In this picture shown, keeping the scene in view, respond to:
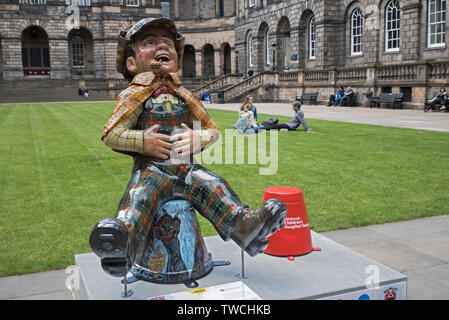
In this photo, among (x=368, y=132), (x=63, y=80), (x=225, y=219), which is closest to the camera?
(x=225, y=219)

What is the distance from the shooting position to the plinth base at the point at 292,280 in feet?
9.98

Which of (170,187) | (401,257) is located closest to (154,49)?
(170,187)

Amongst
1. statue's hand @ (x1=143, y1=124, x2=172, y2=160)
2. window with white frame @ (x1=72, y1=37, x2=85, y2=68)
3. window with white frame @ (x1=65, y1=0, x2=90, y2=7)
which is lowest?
statue's hand @ (x1=143, y1=124, x2=172, y2=160)

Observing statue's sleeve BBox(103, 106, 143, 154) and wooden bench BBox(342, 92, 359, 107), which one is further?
wooden bench BBox(342, 92, 359, 107)

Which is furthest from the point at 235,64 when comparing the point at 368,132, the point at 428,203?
the point at 428,203

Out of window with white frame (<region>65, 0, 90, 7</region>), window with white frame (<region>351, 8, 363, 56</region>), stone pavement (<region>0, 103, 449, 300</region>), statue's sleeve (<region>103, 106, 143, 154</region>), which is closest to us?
statue's sleeve (<region>103, 106, 143, 154</region>)

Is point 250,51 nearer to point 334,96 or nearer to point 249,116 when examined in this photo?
point 334,96

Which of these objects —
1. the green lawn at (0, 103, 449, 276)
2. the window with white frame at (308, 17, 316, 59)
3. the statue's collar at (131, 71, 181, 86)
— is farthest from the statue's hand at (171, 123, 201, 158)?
the window with white frame at (308, 17, 316, 59)

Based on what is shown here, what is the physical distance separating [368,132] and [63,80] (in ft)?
127

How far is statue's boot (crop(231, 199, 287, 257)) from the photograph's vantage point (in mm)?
2859

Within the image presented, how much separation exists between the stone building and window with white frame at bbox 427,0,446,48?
0.17ft

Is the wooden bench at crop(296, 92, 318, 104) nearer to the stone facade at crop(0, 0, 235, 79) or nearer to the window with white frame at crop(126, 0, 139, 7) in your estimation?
the stone facade at crop(0, 0, 235, 79)

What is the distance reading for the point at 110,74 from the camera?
48031 mm

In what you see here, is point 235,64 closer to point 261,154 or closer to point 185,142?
point 261,154
